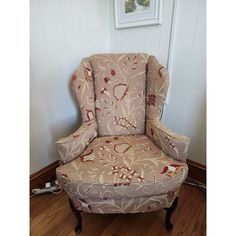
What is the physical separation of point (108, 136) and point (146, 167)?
0.45 meters

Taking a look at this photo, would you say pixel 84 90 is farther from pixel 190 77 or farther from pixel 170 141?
pixel 190 77

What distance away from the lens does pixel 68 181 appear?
3.20ft

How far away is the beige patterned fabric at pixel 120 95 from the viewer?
4.51ft

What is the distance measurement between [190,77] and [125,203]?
100 centimetres

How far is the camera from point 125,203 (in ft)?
3.30

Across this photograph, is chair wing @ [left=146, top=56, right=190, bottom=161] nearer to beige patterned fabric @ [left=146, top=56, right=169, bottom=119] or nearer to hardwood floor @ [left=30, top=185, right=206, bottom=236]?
beige patterned fabric @ [left=146, top=56, right=169, bottom=119]

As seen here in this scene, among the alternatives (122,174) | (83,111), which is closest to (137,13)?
(83,111)

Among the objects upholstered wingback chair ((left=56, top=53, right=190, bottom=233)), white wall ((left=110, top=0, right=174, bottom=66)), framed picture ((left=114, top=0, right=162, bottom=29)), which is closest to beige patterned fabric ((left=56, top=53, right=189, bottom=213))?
upholstered wingback chair ((left=56, top=53, right=190, bottom=233))

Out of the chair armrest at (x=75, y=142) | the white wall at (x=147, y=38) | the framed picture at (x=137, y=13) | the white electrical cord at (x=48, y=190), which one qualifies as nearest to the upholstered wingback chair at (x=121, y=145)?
the chair armrest at (x=75, y=142)

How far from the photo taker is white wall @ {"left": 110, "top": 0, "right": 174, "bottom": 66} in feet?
4.55

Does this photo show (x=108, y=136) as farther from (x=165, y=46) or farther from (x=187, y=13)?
(x=187, y=13)
